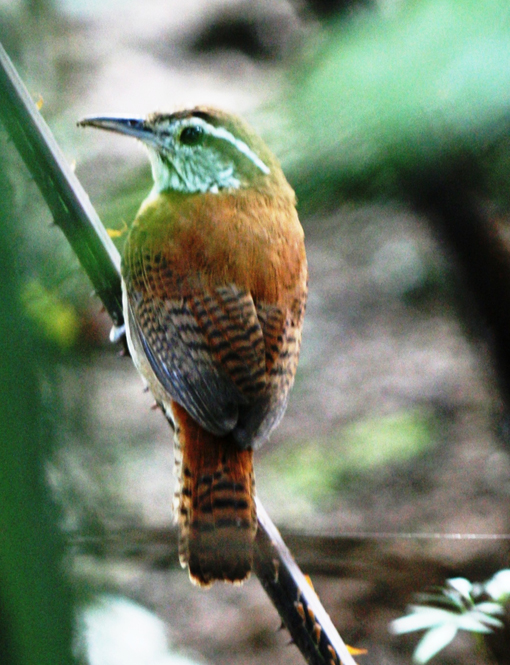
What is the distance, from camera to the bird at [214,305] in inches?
34.0

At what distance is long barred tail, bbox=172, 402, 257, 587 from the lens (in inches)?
32.1

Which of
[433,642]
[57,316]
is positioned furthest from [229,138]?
[433,642]

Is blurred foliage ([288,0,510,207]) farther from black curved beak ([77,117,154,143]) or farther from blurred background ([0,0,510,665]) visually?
black curved beak ([77,117,154,143])

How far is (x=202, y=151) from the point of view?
3.38 feet

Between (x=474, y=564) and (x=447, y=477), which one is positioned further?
(x=447, y=477)

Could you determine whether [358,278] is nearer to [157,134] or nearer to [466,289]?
[466,289]

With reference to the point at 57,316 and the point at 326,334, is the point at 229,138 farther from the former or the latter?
the point at 326,334

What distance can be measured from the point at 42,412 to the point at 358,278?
4.36 feet

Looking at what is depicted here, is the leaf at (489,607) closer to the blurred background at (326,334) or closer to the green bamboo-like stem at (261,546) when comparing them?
the blurred background at (326,334)

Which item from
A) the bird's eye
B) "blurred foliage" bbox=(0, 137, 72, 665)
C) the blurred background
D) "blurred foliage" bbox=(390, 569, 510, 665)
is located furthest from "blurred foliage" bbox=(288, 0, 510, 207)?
"blurred foliage" bbox=(390, 569, 510, 665)

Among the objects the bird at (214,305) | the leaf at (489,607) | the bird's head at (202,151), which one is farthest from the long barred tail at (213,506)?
the leaf at (489,607)

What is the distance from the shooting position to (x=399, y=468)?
4.80ft

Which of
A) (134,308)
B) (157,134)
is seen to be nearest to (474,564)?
(134,308)

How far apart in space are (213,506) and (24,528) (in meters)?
0.60
